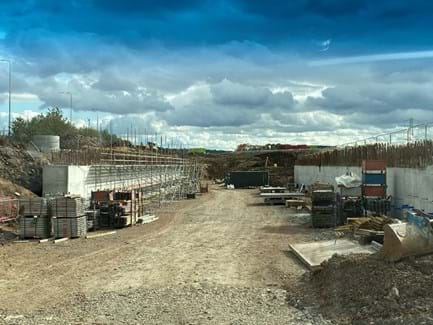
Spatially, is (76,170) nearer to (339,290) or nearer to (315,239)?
(315,239)

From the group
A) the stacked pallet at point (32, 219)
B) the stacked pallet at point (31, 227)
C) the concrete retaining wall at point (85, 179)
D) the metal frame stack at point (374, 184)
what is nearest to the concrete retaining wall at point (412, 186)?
the metal frame stack at point (374, 184)

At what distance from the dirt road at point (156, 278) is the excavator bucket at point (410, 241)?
2.13 meters

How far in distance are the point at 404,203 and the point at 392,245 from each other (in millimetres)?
12243

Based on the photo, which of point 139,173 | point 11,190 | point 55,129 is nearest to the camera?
point 11,190

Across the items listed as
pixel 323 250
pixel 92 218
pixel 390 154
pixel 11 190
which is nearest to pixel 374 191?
pixel 390 154

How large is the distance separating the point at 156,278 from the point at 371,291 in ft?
16.6

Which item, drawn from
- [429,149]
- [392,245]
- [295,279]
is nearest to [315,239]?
[429,149]

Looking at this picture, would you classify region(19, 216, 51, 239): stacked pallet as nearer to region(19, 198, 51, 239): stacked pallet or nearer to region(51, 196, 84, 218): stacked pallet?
region(19, 198, 51, 239): stacked pallet

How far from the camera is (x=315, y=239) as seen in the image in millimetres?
18078

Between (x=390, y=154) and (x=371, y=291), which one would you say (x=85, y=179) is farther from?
(x=371, y=291)

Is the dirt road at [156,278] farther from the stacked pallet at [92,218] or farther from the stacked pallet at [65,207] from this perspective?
the stacked pallet at [92,218]

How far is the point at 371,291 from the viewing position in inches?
346

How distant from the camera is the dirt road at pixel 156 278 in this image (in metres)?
9.16

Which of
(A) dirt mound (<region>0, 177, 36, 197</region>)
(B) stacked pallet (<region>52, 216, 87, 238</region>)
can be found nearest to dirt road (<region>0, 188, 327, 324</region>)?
(B) stacked pallet (<region>52, 216, 87, 238</region>)
